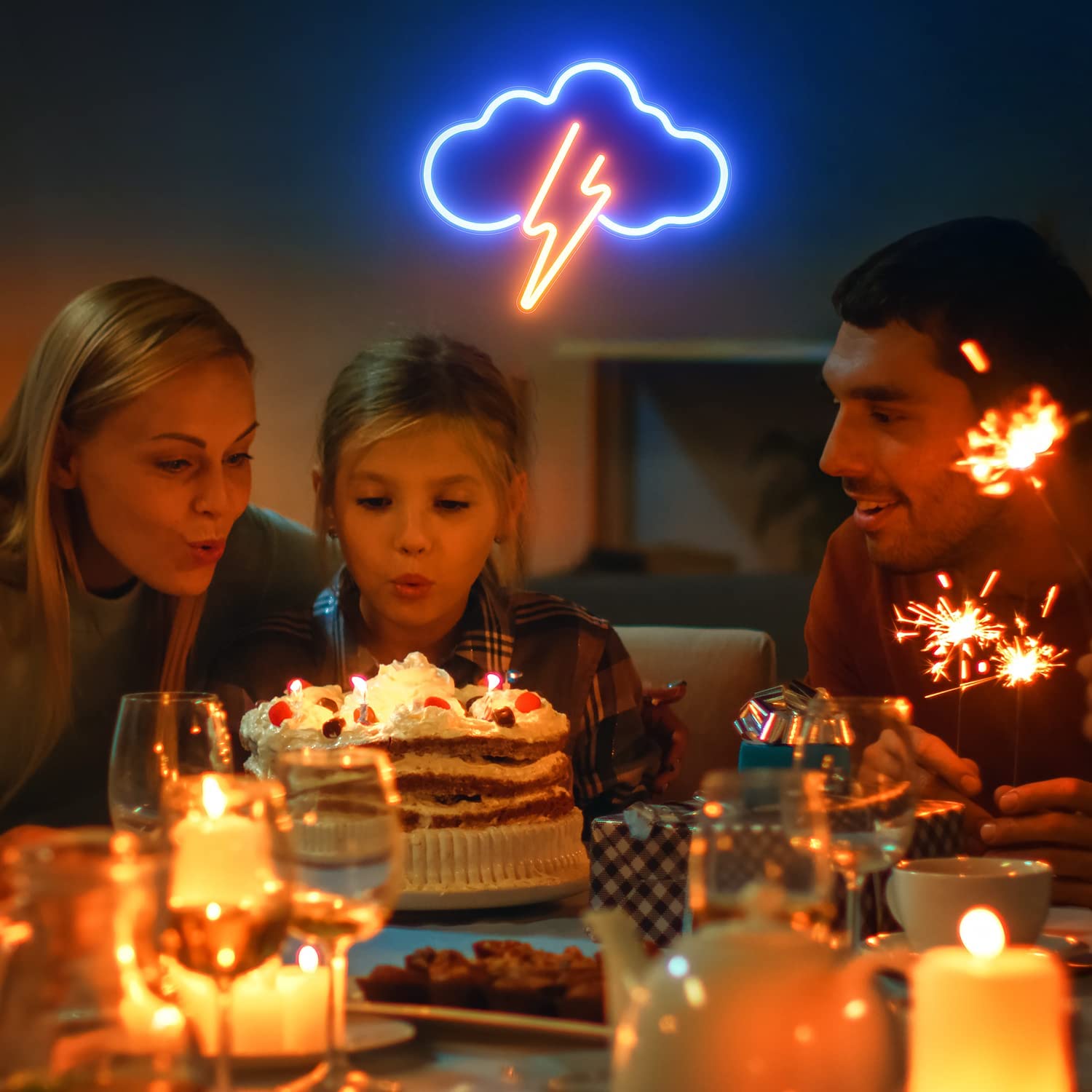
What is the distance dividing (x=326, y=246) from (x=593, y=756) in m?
2.16

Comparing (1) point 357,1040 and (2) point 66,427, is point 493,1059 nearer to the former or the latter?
(1) point 357,1040

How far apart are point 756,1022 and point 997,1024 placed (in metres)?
0.12

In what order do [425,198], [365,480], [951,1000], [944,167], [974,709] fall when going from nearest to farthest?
[951,1000] → [365,480] → [974,709] → [944,167] → [425,198]

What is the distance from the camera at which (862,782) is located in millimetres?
1195

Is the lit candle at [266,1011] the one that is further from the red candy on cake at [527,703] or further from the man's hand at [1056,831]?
the man's hand at [1056,831]

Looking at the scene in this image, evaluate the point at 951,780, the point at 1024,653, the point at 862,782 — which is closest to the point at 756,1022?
the point at 862,782

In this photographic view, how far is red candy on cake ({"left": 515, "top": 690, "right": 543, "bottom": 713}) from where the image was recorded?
1.70 meters

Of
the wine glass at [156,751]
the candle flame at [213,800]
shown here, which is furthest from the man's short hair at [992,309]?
the candle flame at [213,800]

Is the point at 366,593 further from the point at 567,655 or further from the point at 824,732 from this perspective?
the point at 824,732

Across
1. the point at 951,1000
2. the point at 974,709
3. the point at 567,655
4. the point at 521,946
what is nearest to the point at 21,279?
the point at 567,655

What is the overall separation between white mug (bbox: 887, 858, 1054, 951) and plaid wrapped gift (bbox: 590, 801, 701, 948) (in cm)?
22

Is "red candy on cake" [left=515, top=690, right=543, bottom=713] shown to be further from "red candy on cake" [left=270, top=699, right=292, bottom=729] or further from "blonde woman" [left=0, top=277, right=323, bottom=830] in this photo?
"blonde woman" [left=0, top=277, right=323, bottom=830]

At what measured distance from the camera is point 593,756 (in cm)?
238

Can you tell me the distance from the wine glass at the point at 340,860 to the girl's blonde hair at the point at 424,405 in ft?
4.68
